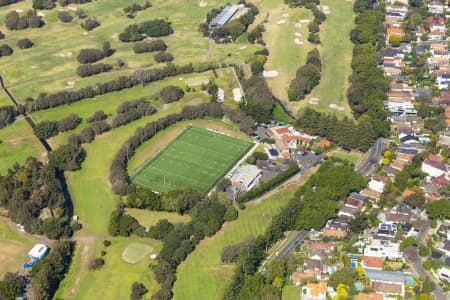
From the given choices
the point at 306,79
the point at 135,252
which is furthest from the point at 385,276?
the point at 306,79

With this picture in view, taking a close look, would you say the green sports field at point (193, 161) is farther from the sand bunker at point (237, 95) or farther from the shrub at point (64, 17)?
the shrub at point (64, 17)

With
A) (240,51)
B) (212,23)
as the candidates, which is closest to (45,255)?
(240,51)

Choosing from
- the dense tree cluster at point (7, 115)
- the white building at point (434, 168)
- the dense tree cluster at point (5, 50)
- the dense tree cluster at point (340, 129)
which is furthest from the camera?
the dense tree cluster at point (5, 50)

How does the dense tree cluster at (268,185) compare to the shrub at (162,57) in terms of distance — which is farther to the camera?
the shrub at (162,57)

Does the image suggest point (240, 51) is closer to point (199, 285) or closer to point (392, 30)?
point (392, 30)

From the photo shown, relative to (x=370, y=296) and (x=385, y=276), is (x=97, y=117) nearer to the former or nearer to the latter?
(x=385, y=276)

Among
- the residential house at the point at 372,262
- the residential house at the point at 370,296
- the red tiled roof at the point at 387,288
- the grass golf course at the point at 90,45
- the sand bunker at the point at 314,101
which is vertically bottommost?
the grass golf course at the point at 90,45

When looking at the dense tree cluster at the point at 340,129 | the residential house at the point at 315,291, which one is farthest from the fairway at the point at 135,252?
the dense tree cluster at the point at 340,129
